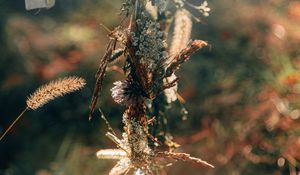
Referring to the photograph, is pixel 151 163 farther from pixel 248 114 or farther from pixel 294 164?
pixel 248 114

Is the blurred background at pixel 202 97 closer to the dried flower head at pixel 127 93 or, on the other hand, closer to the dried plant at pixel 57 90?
the dried plant at pixel 57 90

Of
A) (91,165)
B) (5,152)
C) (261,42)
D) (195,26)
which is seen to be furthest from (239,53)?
(5,152)

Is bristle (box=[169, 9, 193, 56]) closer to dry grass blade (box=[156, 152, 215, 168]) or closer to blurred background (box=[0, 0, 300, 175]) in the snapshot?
dry grass blade (box=[156, 152, 215, 168])

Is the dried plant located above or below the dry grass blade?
above

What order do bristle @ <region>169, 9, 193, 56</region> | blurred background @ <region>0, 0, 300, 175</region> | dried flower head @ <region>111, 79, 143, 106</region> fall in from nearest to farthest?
dried flower head @ <region>111, 79, 143, 106</region> < bristle @ <region>169, 9, 193, 56</region> < blurred background @ <region>0, 0, 300, 175</region>

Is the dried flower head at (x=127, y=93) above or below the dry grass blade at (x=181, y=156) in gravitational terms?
above

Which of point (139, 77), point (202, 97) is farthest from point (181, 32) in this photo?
point (202, 97)

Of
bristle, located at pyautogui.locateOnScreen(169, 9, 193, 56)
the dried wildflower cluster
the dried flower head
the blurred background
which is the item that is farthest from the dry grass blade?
the blurred background

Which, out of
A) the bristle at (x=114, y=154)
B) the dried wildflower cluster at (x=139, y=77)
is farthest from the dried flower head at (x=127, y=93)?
the bristle at (x=114, y=154)
